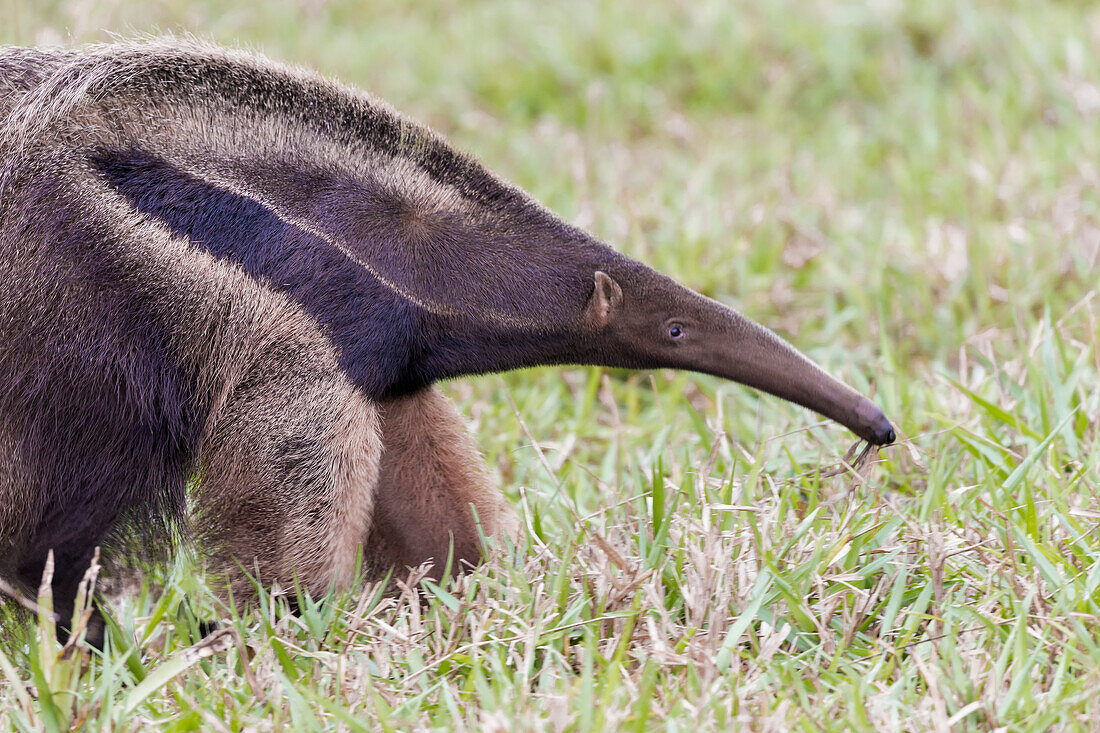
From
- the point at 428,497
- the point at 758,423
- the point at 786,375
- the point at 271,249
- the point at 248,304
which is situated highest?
the point at 271,249

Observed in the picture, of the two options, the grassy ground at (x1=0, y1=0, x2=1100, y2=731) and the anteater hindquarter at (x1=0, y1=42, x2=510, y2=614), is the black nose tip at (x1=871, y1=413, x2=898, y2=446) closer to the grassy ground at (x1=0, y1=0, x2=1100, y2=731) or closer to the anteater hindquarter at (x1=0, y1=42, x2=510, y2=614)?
the grassy ground at (x1=0, y1=0, x2=1100, y2=731)

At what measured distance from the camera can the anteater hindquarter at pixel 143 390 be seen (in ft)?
10.6

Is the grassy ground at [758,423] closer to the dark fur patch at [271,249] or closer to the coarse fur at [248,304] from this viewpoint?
the coarse fur at [248,304]

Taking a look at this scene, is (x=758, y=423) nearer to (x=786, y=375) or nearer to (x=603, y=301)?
(x=786, y=375)

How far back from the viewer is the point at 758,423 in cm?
414

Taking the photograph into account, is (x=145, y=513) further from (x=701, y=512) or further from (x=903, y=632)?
(x=903, y=632)

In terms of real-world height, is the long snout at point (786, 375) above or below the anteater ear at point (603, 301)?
below

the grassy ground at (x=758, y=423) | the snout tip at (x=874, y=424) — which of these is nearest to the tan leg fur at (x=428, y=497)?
the grassy ground at (x=758, y=423)

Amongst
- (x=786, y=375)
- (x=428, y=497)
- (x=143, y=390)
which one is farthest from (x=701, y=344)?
(x=143, y=390)

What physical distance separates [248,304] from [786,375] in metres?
1.44

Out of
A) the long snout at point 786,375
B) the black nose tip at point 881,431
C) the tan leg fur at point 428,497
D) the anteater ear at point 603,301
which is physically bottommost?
the tan leg fur at point 428,497

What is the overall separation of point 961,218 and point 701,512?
11.1 ft

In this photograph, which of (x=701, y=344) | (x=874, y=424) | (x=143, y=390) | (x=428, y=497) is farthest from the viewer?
(x=428, y=497)

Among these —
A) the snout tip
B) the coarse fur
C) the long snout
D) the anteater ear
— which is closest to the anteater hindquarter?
the coarse fur
